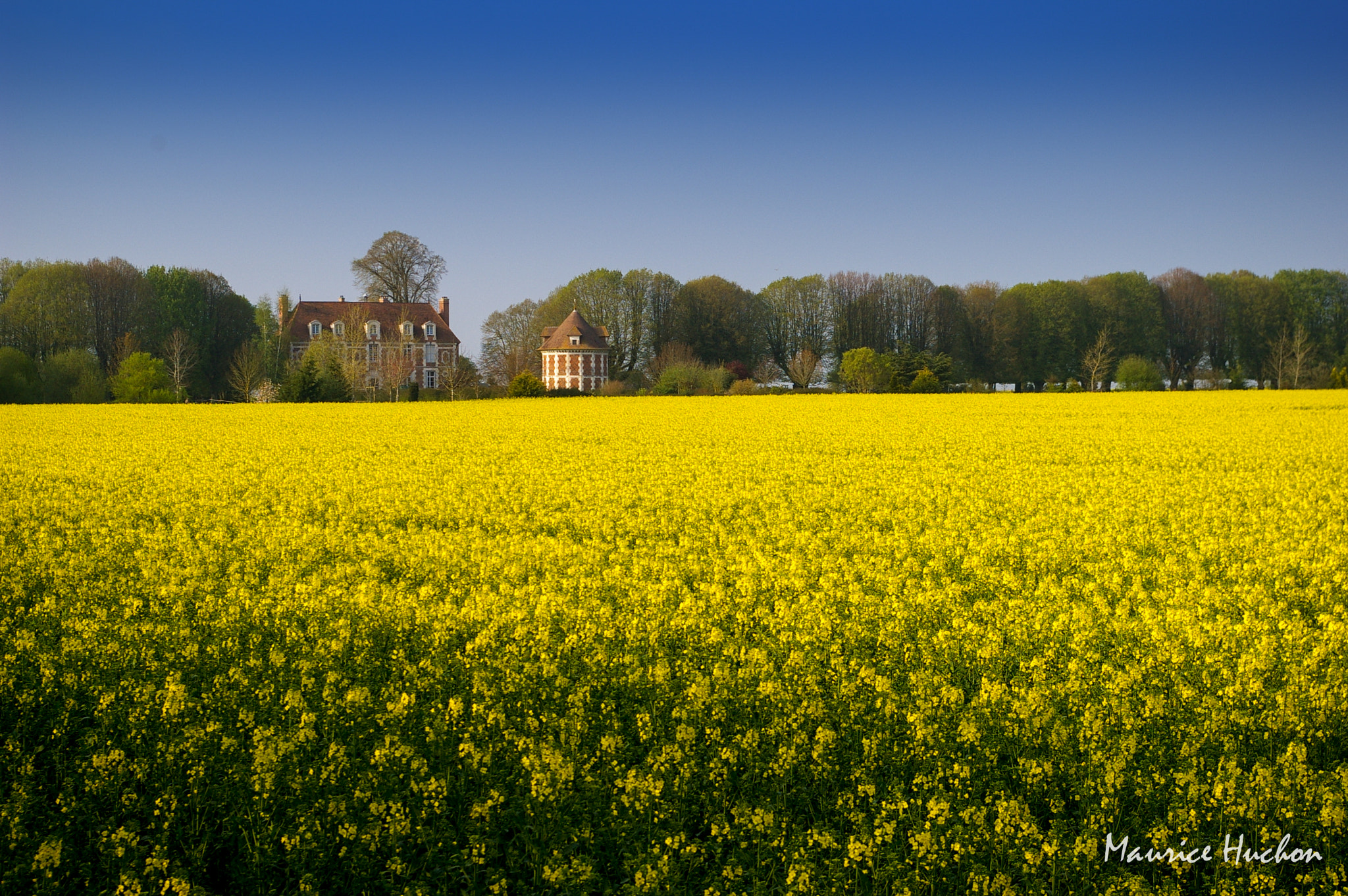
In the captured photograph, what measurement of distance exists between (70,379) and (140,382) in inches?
243

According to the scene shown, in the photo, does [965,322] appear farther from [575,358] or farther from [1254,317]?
[575,358]

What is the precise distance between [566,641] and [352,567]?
3930mm

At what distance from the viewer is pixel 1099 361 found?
85.8 m

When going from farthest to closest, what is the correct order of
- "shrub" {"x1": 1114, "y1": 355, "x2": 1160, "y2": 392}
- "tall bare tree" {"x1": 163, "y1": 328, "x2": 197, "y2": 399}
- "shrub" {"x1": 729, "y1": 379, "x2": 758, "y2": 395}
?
"shrub" {"x1": 1114, "y1": 355, "x2": 1160, "y2": 392} < "tall bare tree" {"x1": 163, "y1": 328, "x2": 197, "y2": 399} < "shrub" {"x1": 729, "y1": 379, "x2": 758, "y2": 395}

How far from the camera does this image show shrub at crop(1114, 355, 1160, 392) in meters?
75.8

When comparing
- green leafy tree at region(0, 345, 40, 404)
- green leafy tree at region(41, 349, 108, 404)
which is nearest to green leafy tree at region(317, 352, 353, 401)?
green leafy tree at region(41, 349, 108, 404)

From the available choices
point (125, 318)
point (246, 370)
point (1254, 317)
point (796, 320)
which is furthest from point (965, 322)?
point (125, 318)

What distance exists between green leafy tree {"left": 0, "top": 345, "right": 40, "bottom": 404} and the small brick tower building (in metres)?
42.5

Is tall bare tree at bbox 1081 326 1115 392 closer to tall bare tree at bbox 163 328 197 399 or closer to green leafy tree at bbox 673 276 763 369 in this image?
green leafy tree at bbox 673 276 763 369

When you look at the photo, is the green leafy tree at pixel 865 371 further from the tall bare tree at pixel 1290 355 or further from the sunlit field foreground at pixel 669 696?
the sunlit field foreground at pixel 669 696

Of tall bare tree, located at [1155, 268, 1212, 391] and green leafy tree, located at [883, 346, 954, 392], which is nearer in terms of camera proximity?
green leafy tree, located at [883, 346, 954, 392]

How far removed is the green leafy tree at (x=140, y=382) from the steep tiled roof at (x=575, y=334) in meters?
37.7

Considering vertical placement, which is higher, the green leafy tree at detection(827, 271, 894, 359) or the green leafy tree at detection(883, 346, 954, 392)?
the green leafy tree at detection(827, 271, 894, 359)

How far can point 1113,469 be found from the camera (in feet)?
65.9
